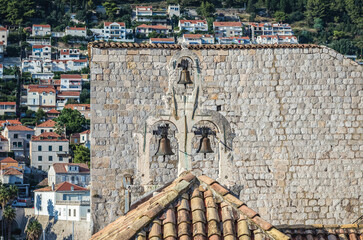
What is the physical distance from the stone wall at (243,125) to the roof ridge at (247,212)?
4.57 meters

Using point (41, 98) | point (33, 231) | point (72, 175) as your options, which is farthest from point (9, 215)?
point (41, 98)

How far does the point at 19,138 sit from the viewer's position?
101 meters

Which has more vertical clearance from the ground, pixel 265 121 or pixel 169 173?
pixel 265 121

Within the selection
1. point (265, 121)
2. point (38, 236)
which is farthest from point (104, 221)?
point (38, 236)

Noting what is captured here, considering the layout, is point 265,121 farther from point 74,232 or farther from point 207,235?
point 74,232

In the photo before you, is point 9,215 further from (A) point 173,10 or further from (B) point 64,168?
(A) point 173,10

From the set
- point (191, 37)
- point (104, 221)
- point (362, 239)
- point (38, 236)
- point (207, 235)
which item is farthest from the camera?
point (191, 37)

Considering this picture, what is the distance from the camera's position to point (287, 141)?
470 inches

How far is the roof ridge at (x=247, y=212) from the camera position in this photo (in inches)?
251

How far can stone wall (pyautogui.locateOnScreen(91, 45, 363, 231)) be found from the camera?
11695mm

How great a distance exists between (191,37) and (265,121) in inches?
5294

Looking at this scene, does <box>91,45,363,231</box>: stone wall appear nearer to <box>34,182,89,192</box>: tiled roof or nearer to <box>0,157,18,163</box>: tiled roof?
<box>34,182,89,192</box>: tiled roof

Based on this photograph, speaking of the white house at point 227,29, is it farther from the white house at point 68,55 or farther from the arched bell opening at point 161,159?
the arched bell opening at point 161,159

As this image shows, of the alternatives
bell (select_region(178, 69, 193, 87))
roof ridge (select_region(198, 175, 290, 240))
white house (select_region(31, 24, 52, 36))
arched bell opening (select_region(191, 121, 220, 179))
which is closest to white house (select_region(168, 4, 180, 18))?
white house (select_region(31, 24, 52, 36))
